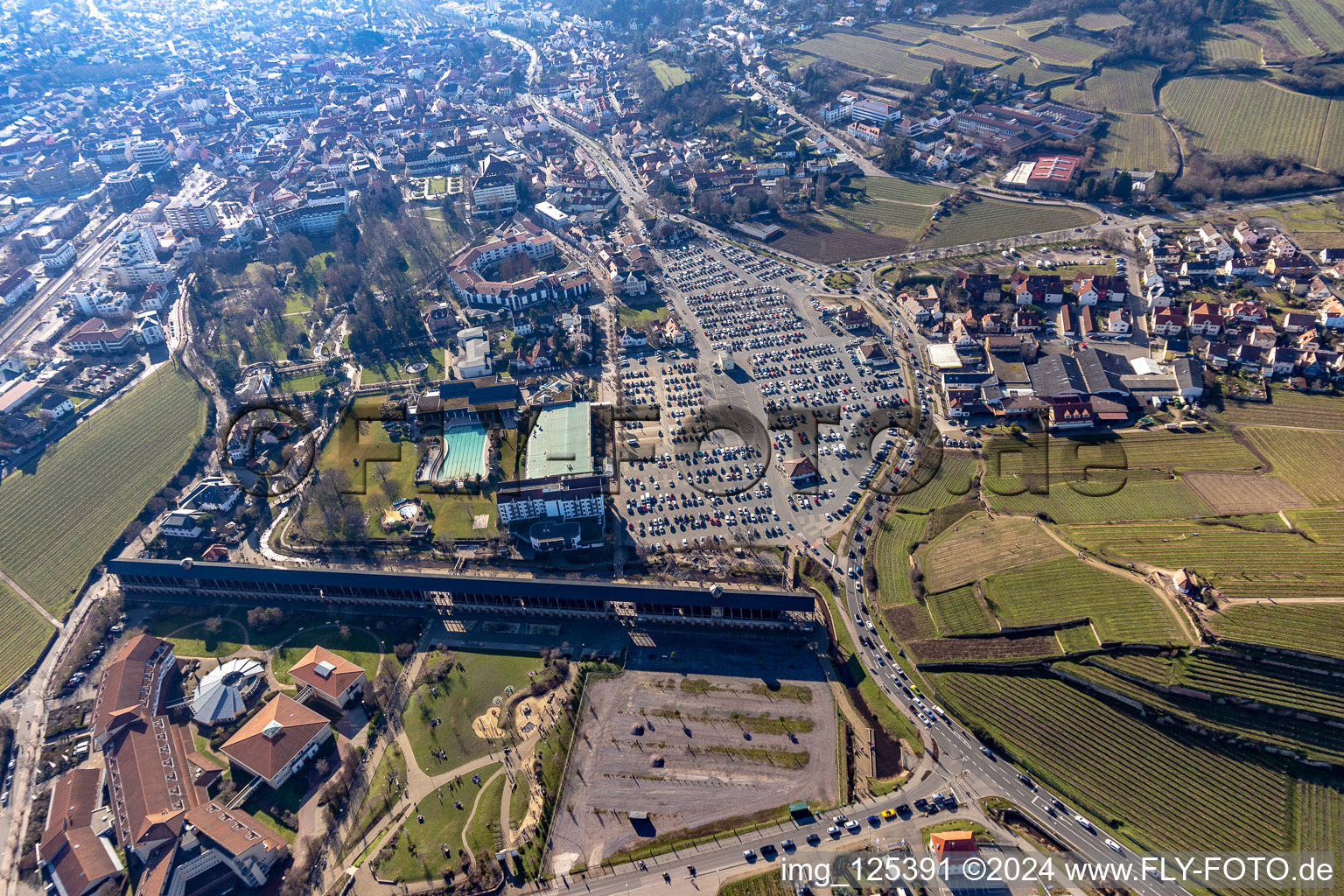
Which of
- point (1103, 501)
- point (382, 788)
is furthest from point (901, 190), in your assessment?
point (382, 788)

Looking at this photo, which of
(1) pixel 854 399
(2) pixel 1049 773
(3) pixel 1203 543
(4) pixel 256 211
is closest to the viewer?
(2) pixel 1049 773

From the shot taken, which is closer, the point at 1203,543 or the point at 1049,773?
the point at 1049,773

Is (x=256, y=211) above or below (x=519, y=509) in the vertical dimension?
above

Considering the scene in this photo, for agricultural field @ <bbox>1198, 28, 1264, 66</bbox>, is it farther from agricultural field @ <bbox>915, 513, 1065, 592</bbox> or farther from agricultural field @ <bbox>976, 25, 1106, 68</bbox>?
agricultural field @ <bbox>915, 513, 1065, 592</bbox>

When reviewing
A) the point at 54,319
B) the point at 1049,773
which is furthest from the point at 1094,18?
the point at 54,319

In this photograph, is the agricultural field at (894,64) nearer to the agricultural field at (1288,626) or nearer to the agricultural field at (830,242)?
the agricultural field at (830,242)

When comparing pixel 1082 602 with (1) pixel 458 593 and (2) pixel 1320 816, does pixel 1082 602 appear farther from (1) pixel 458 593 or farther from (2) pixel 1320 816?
(1) pixel 458 593

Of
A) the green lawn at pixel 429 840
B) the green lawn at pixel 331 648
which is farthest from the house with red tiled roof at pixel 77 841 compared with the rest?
the green lawn at pixel 429 840

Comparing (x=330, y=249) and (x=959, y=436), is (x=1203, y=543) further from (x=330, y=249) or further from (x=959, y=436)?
(x=330, y=249)
